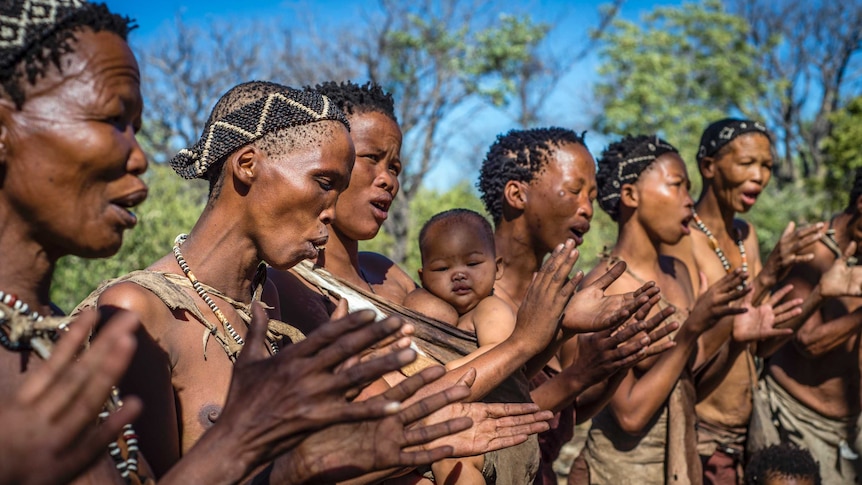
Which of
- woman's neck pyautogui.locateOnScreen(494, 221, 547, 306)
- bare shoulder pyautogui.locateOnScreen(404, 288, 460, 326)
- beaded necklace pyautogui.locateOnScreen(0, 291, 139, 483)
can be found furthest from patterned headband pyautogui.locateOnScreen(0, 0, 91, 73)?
woman's neck pyautogui.locateOnScreen(494, 221, 547, 306)

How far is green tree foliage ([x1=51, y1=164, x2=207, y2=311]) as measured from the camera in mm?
9492

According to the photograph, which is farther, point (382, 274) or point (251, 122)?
point (382, 274)

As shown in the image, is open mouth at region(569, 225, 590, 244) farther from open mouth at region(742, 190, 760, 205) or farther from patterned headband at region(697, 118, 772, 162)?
patterned headband at region(697, 118, 772, 162)

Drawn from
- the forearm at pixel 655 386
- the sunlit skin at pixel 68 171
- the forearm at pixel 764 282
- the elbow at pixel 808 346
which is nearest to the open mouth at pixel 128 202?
the sunlit skin at pixel 68 171

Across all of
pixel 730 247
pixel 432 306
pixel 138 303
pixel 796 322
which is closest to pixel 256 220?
pixel 138 303

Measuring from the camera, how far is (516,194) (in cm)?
472

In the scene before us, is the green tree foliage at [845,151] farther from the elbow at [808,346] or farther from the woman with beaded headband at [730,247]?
the elbow at [808,346]

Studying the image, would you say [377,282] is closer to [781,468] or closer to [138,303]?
[138,303]

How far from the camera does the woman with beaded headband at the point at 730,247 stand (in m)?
5.23

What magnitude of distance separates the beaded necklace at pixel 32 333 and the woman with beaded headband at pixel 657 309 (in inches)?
113

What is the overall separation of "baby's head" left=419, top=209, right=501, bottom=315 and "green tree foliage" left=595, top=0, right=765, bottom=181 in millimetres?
22973

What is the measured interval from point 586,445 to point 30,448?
3.97 m

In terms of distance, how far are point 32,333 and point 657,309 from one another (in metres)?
3.73

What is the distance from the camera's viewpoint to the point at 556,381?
3.93 m
